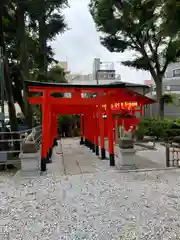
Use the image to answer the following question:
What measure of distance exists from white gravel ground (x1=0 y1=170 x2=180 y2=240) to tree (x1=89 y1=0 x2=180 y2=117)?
13.5m

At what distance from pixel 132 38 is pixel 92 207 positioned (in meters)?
16.8

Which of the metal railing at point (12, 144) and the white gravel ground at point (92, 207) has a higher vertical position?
the metal railing at point (12, 144)

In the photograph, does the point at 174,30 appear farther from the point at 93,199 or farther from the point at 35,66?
the point at 35,66

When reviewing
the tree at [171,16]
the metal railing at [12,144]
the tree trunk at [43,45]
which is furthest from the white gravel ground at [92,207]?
the tree trunk at [43,45]

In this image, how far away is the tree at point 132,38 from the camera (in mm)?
17953

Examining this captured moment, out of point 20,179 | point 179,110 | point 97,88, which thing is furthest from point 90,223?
point 179,110

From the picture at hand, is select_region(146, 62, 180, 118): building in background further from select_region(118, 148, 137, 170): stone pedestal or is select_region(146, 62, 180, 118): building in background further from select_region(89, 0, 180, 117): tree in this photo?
select_region(118, 148, 137, 170): stone pedestal

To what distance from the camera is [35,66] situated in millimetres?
15430

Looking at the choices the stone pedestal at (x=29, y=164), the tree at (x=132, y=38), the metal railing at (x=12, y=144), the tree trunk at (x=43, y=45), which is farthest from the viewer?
the tree at (x=132, y=38)

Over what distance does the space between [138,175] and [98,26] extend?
15.6 metres

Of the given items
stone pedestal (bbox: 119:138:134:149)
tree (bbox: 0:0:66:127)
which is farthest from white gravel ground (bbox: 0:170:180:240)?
tree (bbox: 0:0:66:127)

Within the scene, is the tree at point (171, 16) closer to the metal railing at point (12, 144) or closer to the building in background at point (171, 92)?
the metal railing at point (12, 144)

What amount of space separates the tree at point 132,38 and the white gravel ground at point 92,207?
44.3 ft

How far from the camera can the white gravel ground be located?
3424mm
